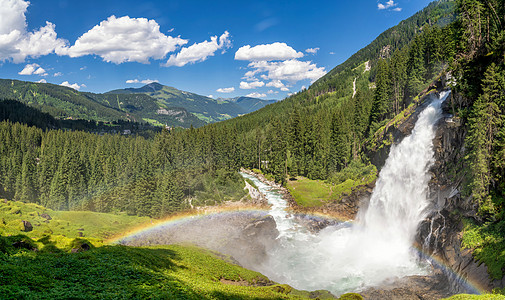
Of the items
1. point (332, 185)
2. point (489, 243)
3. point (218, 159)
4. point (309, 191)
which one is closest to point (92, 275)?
point (489, 243)

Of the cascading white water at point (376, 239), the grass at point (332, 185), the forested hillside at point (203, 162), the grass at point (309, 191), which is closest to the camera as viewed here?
the cascading white water at point (376, 239)

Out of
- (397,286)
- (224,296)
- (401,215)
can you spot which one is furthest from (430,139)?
(224,296)

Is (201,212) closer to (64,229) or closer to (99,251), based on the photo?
(64,229)

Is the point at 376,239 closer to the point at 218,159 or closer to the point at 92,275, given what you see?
the point at 92,275

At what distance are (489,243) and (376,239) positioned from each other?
1844 cm

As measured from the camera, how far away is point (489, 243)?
82.0ft

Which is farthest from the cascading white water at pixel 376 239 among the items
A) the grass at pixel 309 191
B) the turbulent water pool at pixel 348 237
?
the grass at pixel 309 191

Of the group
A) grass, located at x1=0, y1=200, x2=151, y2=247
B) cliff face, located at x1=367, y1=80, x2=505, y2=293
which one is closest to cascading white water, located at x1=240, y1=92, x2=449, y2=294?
cliff face, located at x1=367, y1=80, x2=505, y2=293

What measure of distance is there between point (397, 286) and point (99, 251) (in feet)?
104

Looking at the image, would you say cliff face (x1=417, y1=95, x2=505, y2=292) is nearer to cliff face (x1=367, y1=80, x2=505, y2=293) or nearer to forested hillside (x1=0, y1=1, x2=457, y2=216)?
cliff face (x1=367, y1=80, x2=505, y2=293)

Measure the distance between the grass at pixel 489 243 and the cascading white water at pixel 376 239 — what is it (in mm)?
7623

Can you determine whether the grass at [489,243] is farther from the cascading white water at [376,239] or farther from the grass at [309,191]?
the grass at [309,191]

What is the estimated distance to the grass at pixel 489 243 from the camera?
22.5 meters

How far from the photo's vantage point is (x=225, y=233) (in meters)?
49.1
